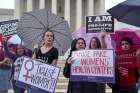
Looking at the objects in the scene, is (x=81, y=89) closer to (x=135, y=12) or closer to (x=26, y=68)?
(x=26, y=68)

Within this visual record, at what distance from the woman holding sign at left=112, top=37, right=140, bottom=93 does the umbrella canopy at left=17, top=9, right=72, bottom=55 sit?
45.4 inches

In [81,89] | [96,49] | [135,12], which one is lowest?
[81,89]

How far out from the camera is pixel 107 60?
7.82 metres

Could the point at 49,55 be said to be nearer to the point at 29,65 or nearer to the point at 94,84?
the point at 29,65

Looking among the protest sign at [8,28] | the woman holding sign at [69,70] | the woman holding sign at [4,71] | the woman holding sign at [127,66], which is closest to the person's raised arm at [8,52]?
the woman holding sign at [4,71]

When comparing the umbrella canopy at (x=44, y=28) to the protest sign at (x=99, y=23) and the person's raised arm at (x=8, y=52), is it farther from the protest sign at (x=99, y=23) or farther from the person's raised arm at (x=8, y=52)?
the protest sign at (x=99, y=23)

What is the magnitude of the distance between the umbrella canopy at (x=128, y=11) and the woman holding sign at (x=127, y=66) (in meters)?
0.50

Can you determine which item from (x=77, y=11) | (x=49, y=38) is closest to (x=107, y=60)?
(x=49, y=38)

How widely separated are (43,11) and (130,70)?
6.01 ft

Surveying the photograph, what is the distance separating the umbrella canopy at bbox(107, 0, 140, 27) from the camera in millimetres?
7865

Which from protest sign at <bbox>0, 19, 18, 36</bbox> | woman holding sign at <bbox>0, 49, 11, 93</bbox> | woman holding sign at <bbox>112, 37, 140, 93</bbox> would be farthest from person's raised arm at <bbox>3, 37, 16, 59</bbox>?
woman holding sign at <bbox>112, 37, 140, 93</bbox>

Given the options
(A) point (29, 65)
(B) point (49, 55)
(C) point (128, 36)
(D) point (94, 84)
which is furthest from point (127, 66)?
(A) point (29, 65)

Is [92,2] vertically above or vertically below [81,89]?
above

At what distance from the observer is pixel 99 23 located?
34.6 ft
